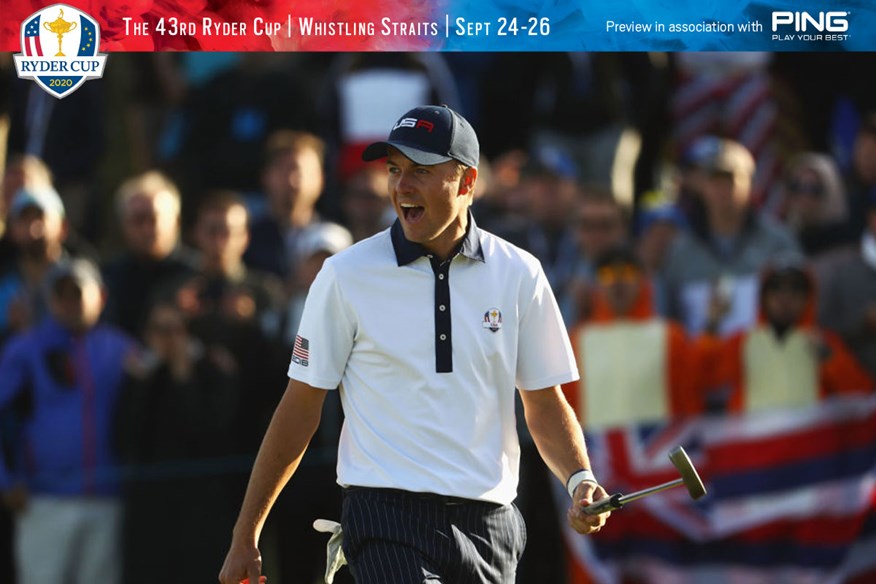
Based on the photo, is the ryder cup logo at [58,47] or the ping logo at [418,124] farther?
the ryder cup logo at [58,47]

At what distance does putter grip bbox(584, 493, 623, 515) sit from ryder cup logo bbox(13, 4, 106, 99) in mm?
3174

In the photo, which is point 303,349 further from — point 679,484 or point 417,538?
point 679,484

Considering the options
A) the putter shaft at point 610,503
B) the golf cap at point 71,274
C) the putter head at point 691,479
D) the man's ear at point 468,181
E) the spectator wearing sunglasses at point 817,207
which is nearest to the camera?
the putter shaft at point 610,503

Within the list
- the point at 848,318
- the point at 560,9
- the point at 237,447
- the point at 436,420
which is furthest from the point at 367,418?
the point at 848,318

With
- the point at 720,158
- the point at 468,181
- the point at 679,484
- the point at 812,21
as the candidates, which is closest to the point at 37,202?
the point at 720,158

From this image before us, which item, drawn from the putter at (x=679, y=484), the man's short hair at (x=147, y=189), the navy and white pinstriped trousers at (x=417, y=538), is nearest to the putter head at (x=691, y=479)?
the putter at (x=679, y=484)

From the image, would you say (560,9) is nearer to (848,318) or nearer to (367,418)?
(367,418)

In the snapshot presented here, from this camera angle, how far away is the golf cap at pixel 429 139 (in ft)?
20.5

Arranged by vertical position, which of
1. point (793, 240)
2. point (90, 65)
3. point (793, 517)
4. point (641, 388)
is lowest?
point (793, 517)

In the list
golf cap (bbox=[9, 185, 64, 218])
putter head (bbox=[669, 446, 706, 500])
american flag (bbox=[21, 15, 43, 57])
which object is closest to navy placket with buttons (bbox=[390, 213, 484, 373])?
putter head (bbox=[669, 446, 706, 500])

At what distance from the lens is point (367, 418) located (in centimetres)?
636

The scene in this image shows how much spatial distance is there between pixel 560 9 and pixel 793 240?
3267 millimetres

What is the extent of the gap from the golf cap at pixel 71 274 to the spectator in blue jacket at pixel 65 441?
0.4 inches

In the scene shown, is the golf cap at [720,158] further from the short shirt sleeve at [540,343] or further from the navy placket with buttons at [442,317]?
the navy placket with buttons at [442,317]
